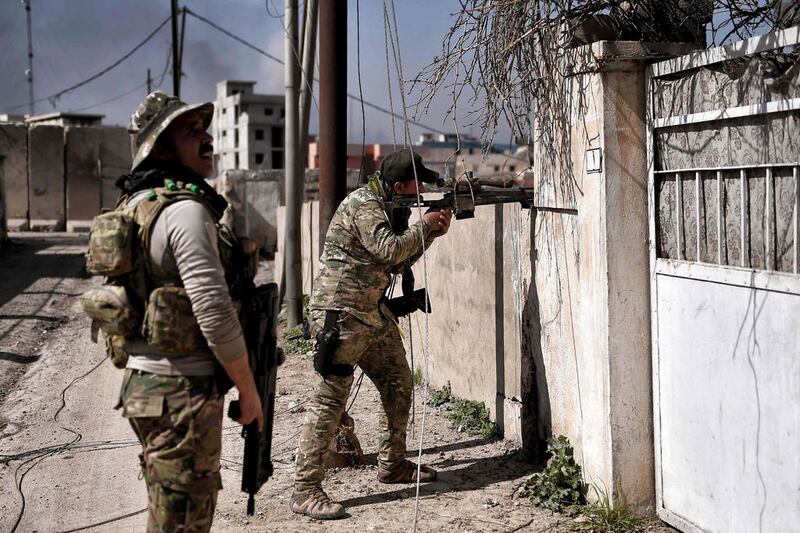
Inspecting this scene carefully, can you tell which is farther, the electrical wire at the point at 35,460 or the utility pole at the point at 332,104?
the utility pole at the point at 332,104

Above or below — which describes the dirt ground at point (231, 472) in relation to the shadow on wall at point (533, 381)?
below

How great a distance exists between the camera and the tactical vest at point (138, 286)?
277cm

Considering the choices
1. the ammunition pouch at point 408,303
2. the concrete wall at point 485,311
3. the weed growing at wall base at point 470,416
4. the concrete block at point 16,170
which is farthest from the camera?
the concrete block at point 16,170

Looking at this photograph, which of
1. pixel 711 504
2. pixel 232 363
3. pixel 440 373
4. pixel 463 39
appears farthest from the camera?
pixel 440 373

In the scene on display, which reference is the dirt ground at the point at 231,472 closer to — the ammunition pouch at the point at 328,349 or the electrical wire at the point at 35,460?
the electrical wire at the point at 35,460

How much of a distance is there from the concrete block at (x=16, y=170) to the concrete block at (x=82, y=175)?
1201mm

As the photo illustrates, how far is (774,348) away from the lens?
3189 mm

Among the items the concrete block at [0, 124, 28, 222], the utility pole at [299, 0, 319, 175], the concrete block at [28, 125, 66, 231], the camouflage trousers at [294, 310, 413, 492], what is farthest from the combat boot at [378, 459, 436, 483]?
the concrete block at [0, 124, 28, 222]

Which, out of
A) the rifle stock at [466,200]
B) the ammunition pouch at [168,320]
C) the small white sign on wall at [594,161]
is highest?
the small white sign on wall at [594,161]

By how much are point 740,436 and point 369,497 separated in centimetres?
209

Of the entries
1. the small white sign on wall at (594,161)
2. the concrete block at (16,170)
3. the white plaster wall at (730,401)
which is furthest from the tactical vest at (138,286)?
the concrete block at (16,170)

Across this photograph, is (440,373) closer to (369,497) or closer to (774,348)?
(369,497)

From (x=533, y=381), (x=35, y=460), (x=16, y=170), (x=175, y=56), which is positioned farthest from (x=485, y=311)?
(x=16, y=170)

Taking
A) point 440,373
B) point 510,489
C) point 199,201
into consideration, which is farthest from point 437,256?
point 199,201
